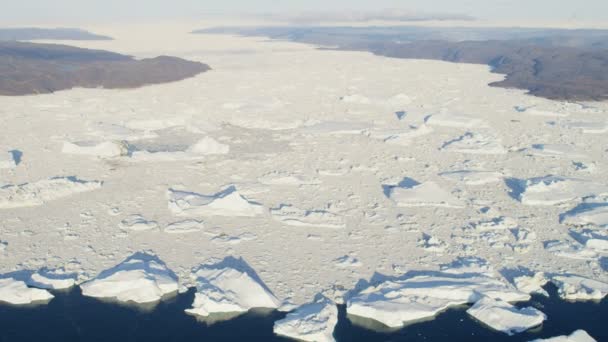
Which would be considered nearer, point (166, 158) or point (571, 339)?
point (571, 339)

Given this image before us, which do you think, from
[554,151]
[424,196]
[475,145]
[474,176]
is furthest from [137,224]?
[554,151]

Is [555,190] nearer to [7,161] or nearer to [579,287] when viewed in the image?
[579,287]

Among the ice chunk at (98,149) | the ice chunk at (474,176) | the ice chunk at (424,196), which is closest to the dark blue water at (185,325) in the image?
the ice chunk at (424,196)

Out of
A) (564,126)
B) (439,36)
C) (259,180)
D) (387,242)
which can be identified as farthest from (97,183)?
(439,36)

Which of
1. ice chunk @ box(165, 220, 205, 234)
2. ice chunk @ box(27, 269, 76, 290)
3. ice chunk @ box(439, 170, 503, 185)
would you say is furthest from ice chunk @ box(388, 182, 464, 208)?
ice chunk @ box(27, 269, 76, 290)

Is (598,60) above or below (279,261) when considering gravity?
above

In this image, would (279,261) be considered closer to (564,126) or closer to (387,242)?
(387,242)

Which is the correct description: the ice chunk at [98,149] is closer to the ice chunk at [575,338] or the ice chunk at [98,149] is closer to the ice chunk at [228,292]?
the ice chunk at [228,292]
